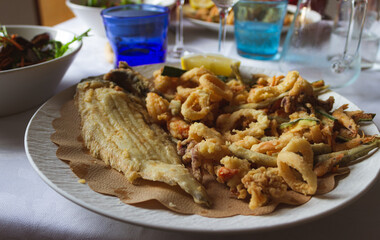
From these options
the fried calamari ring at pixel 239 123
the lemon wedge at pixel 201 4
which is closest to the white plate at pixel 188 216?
the fried calamari ring at pixel 239 123

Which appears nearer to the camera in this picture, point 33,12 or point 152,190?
point 152,190

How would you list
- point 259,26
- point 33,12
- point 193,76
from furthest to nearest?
1. point 33,12
2. point 259,26
3. point 193,76

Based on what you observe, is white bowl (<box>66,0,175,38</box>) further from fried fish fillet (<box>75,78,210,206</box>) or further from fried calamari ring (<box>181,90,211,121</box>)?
fried calamari ring (<box>181,90,211,121</box>)

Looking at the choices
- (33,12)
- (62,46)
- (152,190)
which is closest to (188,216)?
(152,190)

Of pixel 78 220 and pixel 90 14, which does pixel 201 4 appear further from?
pixel 78 220

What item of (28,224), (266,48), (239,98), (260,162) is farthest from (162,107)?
(266,48)

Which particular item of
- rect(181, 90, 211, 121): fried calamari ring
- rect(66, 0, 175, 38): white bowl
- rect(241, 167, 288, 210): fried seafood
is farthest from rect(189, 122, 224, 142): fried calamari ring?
rect(66, 0, 175, 38): white bowl
